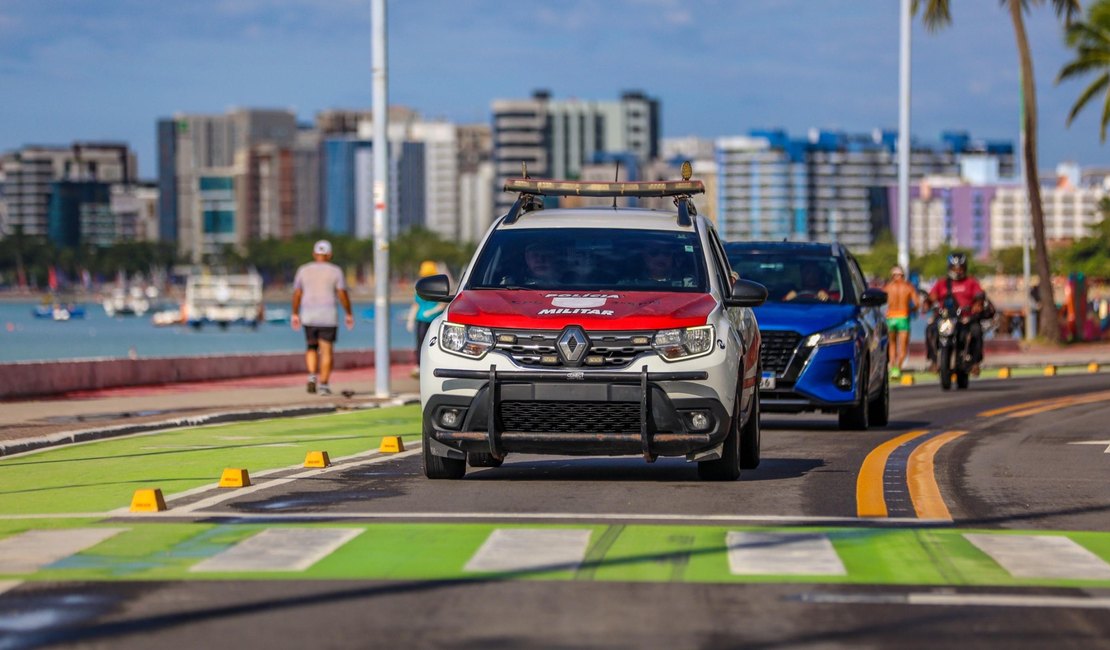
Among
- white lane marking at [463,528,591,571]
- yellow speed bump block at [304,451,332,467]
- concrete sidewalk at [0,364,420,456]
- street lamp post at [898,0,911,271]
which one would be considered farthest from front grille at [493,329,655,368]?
street lamp post at [898,0,911,271]

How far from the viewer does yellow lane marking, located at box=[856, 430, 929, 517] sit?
37.7ft

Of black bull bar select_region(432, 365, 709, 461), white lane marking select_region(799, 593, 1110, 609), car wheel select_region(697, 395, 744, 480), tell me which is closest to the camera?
white lane marking select_region(799, 593, 1110, 609)

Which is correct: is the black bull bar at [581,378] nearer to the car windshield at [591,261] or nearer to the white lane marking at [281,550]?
the car windshield at [591,261]

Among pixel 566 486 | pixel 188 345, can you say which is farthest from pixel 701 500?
pixel 188 345

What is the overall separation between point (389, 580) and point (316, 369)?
1659 centimetres

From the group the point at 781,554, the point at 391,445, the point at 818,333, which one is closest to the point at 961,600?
the point at 781,554

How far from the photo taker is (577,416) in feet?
40.0

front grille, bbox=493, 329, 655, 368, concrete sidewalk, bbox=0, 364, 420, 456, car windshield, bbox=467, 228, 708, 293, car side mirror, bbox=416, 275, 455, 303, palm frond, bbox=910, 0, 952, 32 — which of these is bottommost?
concrete sidewalk, bbox=0, 364, 420, 456

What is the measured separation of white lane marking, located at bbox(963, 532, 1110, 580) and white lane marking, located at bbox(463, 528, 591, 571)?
1897 millimetres

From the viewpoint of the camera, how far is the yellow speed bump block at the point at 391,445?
16.1 m

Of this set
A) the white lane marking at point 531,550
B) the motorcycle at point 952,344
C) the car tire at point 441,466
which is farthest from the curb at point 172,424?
the motorcycle at point 952,344

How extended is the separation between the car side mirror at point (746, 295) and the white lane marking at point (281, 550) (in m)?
3.78

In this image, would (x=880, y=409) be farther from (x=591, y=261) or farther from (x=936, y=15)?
(x=936, y=15)

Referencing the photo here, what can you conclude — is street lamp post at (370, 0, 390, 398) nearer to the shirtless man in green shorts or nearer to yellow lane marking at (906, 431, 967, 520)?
yellow lane marking at (906, 431, 967, 520)
